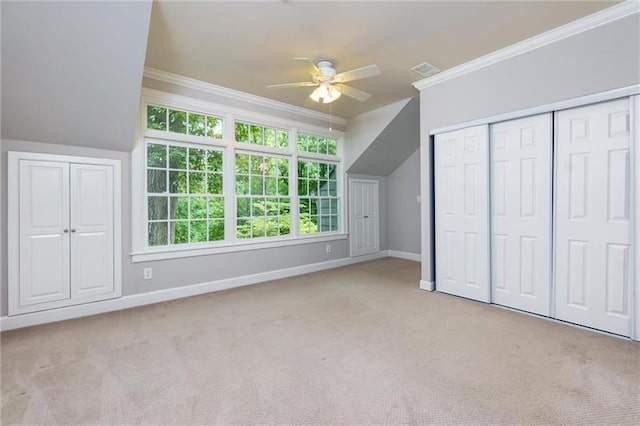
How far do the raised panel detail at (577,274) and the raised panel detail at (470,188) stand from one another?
96cm

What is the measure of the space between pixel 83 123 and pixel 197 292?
223 cm

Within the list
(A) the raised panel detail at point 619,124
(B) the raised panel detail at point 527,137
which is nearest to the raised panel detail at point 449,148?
(B) the raised panel detail at point 527,137

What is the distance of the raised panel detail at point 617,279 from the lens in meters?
2.52

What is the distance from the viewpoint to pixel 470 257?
3521mm

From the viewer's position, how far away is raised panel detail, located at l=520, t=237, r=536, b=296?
304cm

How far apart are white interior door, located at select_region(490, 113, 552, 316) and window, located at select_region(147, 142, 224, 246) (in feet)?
11.2

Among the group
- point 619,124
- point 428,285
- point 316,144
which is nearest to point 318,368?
point 428,285

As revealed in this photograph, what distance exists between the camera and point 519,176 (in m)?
3.12

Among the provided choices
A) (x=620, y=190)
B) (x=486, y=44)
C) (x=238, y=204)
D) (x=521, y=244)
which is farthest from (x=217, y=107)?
(x=620, y=190)

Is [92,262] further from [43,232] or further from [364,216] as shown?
[364,216]

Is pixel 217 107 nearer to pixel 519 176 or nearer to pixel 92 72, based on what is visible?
pixel 92 72

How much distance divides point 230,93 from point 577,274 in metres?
4.41

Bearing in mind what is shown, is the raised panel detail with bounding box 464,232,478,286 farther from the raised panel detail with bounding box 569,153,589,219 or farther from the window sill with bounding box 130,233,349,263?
the window sill with bounding box 130,233,349,263

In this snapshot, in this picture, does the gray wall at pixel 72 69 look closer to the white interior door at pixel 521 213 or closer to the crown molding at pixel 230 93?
the crown molding at pixel 230 93
